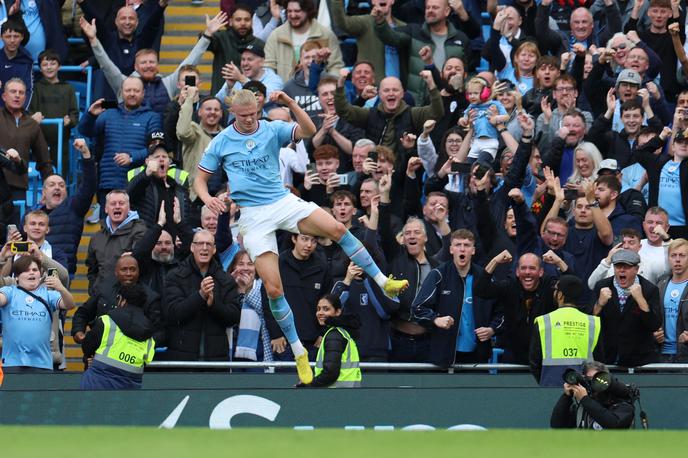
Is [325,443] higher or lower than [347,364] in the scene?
higher

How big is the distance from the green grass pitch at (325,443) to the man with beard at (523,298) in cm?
515

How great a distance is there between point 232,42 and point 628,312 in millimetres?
6985

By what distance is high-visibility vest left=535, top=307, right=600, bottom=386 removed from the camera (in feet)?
45.5

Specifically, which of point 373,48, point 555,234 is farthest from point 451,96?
point 555,234

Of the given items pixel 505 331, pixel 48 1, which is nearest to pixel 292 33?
pixel 48 1

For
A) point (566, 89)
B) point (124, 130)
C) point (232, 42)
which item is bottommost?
point (124, 130)

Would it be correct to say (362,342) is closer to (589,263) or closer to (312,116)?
(589,263)

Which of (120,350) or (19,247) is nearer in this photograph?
(120,350)

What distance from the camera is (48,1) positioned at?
19797mm

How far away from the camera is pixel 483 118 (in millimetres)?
17078

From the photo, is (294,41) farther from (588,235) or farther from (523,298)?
(523,298)

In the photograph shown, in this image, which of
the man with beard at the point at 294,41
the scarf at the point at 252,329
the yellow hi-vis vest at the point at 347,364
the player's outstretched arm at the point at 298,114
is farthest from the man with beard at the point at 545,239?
the man with beard at the point at 294,41

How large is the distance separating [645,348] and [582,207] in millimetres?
1728

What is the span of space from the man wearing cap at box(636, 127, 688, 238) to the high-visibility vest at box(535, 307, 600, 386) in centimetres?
279
